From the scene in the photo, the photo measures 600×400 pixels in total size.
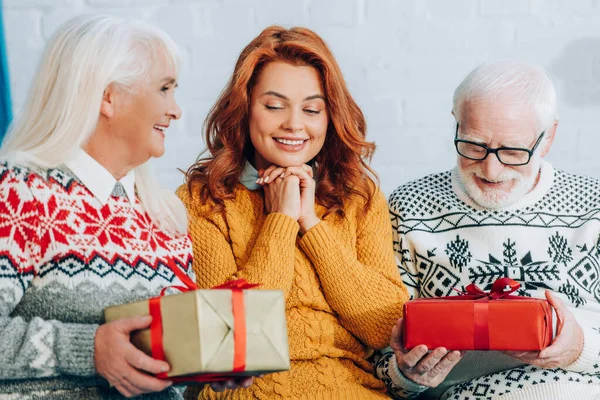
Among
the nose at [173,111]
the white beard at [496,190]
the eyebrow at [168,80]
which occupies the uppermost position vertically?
the eyebrow at [168,80]

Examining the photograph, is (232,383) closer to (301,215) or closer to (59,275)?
(59,275)

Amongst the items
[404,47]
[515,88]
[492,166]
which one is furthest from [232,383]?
[404,47]

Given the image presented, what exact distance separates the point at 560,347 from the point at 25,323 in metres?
1.06

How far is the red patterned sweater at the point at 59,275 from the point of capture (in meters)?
1.56

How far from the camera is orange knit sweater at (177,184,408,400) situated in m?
2.01

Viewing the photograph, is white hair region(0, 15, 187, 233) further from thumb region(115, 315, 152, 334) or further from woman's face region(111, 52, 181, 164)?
thumb region(115, 315, 152, 334)

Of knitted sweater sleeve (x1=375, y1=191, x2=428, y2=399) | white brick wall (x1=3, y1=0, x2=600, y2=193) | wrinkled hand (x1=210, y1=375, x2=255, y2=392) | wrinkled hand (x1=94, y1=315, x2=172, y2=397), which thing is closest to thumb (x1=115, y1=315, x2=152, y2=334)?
wrinkled hand (x1=94, y1=315, x2=172, y2=397)

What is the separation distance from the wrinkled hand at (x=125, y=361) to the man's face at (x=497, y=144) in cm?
96

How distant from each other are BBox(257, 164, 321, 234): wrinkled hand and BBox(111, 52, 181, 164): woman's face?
405 millimetres

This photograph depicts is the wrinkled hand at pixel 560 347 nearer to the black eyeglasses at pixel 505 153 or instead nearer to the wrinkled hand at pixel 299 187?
the black eyeglasses at pixel 505 153

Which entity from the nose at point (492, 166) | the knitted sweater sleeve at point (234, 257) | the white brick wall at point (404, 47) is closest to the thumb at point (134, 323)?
the knitted sweater sleeve at point (234, 257)

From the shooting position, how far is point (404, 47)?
2742mm

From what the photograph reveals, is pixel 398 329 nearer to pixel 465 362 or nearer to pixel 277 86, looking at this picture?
pixel 465 362

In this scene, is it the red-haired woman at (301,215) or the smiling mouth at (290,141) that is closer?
the red-haired woman at (301,215)
